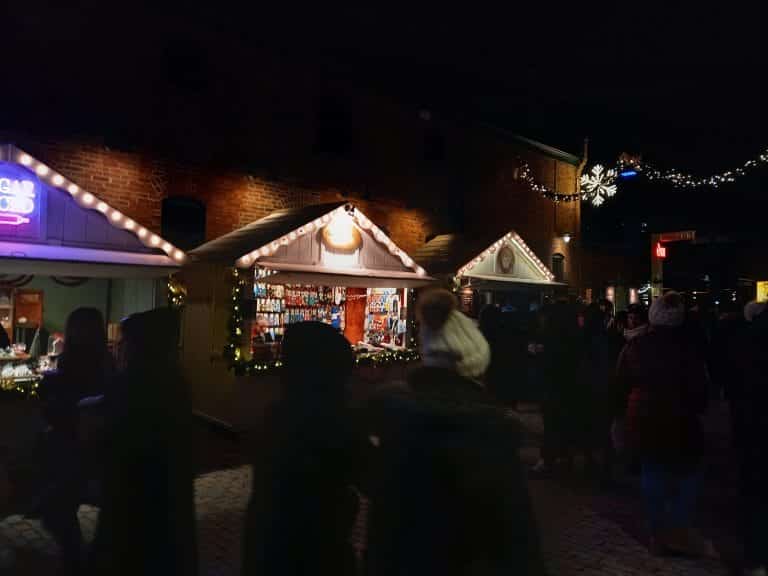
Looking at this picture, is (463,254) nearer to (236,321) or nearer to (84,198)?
(236,321)

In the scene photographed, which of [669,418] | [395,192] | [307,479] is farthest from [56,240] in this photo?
[395,192]

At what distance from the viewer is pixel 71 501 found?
4512mm

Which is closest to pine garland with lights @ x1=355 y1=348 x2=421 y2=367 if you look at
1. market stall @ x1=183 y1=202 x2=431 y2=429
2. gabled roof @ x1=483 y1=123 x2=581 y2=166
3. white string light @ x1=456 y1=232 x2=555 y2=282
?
market stall @ x1=183 y1=202 x2=431 y2=429

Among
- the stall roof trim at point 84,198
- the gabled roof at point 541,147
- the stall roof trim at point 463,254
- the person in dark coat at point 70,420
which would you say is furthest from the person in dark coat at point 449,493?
the gabled roof at point 541,147

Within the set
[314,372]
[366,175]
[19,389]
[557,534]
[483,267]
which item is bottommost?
[557,534]

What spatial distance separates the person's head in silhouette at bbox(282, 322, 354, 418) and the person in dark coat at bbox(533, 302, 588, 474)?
195 inches

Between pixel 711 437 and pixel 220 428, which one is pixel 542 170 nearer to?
pixel 711 437

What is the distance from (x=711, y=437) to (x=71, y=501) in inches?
337

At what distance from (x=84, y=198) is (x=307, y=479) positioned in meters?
6.35

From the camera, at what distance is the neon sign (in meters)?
7.00

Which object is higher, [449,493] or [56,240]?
[56,240]

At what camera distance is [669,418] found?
474 cm

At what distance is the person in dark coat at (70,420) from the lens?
4504 millimetres

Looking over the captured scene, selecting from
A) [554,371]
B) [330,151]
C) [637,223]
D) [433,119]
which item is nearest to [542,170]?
[433,119]
